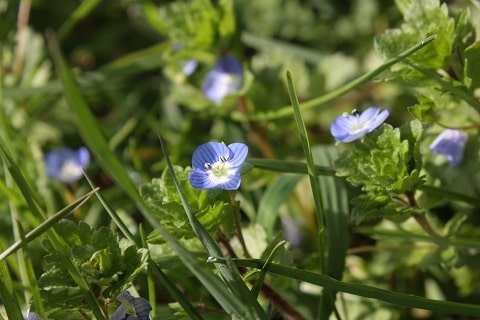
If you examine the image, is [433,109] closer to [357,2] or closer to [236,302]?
[236,302]

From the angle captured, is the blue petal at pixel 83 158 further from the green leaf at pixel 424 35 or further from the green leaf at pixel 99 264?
the green leaf at pixel 424 35

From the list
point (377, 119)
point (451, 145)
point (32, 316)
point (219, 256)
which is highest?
point (451, 145)

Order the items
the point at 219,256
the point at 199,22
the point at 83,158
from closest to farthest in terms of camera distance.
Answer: the point at 219,256 → the point at 199,22 → the point at 83,158

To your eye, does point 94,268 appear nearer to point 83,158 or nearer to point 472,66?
point 472,66

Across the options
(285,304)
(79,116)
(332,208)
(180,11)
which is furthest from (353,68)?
(79,116)

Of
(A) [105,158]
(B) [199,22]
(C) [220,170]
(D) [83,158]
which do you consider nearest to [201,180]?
(C) [220,170]

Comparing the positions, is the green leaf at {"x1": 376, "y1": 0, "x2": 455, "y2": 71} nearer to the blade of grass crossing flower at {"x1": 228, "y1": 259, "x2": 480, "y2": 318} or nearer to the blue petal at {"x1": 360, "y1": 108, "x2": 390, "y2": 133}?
the blue petal at {"x1": 360, "y1": 108, "x2": 390, "y2": 133}

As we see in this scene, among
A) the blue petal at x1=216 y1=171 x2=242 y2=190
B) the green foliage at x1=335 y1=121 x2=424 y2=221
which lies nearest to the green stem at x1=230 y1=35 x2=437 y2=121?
the green foliage at x1=335 y1=121 x2=424 y2=221

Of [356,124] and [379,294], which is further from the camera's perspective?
[356,124]
